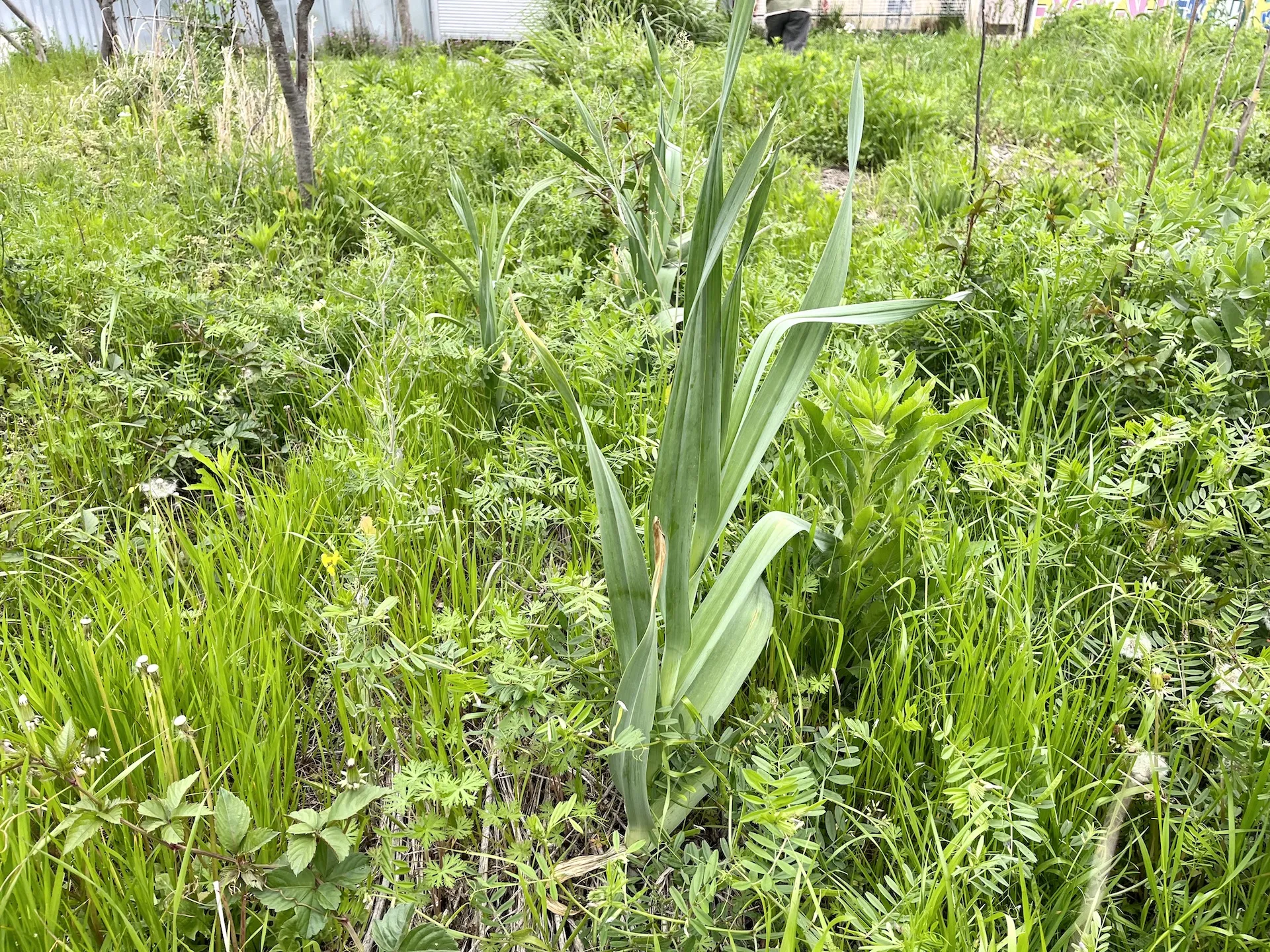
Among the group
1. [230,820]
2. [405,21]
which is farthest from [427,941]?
[405,21]

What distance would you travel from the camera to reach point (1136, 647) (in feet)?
4.32

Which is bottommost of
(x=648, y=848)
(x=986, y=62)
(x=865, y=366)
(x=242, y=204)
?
(x=648, y=848)

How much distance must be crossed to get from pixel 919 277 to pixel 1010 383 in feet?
1.53

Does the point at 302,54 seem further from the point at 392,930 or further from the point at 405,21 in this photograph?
the point at 405,21

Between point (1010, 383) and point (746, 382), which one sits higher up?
point (746, 382)

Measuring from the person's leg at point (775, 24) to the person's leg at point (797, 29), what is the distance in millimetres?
54

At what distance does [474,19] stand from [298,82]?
11002 mm

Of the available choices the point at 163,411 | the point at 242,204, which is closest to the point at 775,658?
the point at 163,411

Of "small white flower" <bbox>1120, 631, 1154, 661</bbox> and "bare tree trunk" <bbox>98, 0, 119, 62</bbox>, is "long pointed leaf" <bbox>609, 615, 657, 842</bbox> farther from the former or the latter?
"bare tree trunk" <bbox>98, 0, 119, 62</bbox>

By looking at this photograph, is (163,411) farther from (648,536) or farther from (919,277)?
(919,277)

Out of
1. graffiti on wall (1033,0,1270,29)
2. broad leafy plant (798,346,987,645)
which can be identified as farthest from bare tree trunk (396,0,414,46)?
broad leafy plant (798,346,987,645)

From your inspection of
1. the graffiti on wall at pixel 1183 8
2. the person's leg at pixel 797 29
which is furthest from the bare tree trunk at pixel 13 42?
the graffiti on wall at pixel 1183 8

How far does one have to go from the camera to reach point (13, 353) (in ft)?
7.69

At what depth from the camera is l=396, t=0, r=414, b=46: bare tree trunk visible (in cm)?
1197
